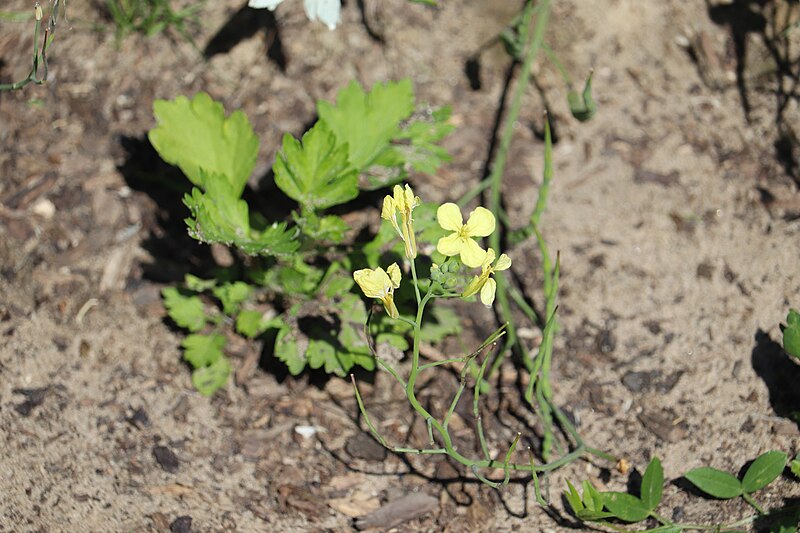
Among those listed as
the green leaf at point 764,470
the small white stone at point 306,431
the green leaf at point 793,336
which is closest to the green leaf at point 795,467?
the green leaf at point 764,470

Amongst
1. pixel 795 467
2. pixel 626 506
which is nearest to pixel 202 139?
pixel 626 506

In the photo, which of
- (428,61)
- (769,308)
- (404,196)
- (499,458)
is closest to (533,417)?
(499,458)

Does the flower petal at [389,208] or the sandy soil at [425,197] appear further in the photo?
the sandy soil at [425,197]

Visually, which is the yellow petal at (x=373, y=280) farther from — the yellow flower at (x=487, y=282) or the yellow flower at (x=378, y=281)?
the yellow flower at (x=487, y=282)

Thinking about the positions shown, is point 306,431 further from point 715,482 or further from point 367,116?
point 715,482

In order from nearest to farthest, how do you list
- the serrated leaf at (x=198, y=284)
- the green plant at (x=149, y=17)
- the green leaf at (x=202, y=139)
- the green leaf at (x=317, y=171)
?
the green leaf at (x=317, y=171)
the green leaf at (x=202, y=139)
the serrated leaf at (x=198, y=284)
the green plant at (x=149, y=17)
